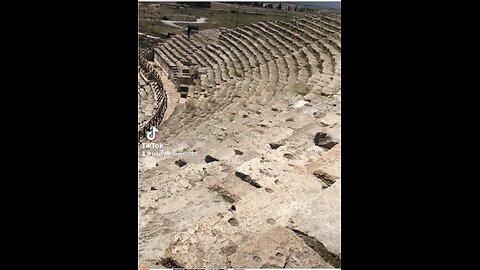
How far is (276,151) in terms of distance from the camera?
16.2ft

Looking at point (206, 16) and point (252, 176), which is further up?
point (206, 16)

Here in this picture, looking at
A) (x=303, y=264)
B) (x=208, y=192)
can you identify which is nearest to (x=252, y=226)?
(x=303, y=264)

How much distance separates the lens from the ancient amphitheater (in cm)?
282

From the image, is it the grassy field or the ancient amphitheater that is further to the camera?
the grassy field

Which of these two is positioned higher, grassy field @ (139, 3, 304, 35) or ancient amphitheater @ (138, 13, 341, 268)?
grassy field @ (139, 3, 304, 35)

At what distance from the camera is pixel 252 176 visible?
411 cm

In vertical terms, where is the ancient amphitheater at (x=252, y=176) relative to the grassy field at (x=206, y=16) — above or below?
below

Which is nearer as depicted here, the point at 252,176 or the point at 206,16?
the point at 252,176

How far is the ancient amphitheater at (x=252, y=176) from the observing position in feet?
9.25

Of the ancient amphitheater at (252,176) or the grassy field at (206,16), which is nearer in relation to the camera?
the ancient amphitheater at (252,176)
